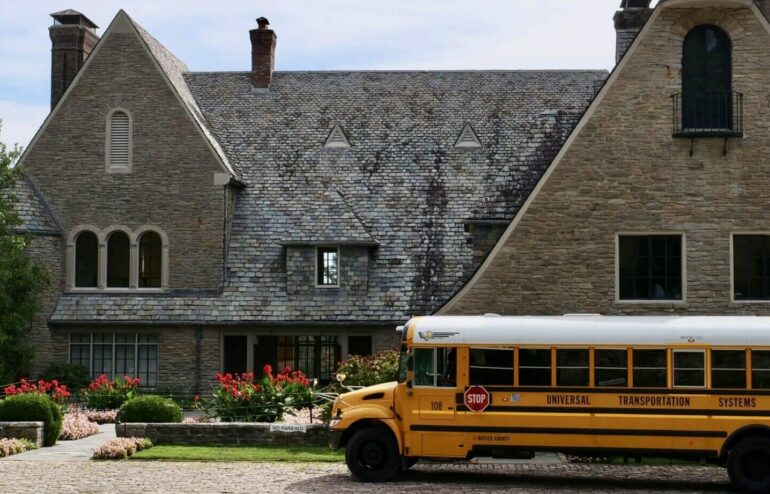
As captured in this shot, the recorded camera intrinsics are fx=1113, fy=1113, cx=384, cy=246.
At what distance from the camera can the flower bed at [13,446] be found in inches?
816

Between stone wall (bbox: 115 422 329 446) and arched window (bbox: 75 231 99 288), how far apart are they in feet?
42.5

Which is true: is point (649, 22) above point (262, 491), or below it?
above

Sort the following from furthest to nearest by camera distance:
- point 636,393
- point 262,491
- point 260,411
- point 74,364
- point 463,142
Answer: point 463,142
point 74,364
point 260,411
point 636,393
point 262,491

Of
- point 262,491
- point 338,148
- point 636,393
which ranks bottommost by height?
point 262,491

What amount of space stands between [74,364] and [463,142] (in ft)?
→ 46.2

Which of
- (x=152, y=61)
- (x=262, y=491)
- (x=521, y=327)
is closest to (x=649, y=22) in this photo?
(x=521, y=327)

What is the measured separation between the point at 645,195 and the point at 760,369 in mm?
7934

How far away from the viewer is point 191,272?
33.7 meters

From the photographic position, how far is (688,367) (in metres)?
17.5

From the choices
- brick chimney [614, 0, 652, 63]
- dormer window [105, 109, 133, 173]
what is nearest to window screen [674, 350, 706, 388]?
brick chimney [614, 0, 652, 63]

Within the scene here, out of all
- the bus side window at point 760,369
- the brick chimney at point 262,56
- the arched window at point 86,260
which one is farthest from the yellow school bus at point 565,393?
the brick chimney at point 262,56

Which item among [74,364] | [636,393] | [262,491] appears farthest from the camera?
[74,364]

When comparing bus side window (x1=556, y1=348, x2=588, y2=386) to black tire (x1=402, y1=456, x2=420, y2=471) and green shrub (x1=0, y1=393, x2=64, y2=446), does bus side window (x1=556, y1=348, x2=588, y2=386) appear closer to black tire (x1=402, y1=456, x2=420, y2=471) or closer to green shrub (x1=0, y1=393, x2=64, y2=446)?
black tire (x1=402, y1=456, x2=420, y2=471)

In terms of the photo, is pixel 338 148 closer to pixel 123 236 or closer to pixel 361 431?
pixel 123 236
